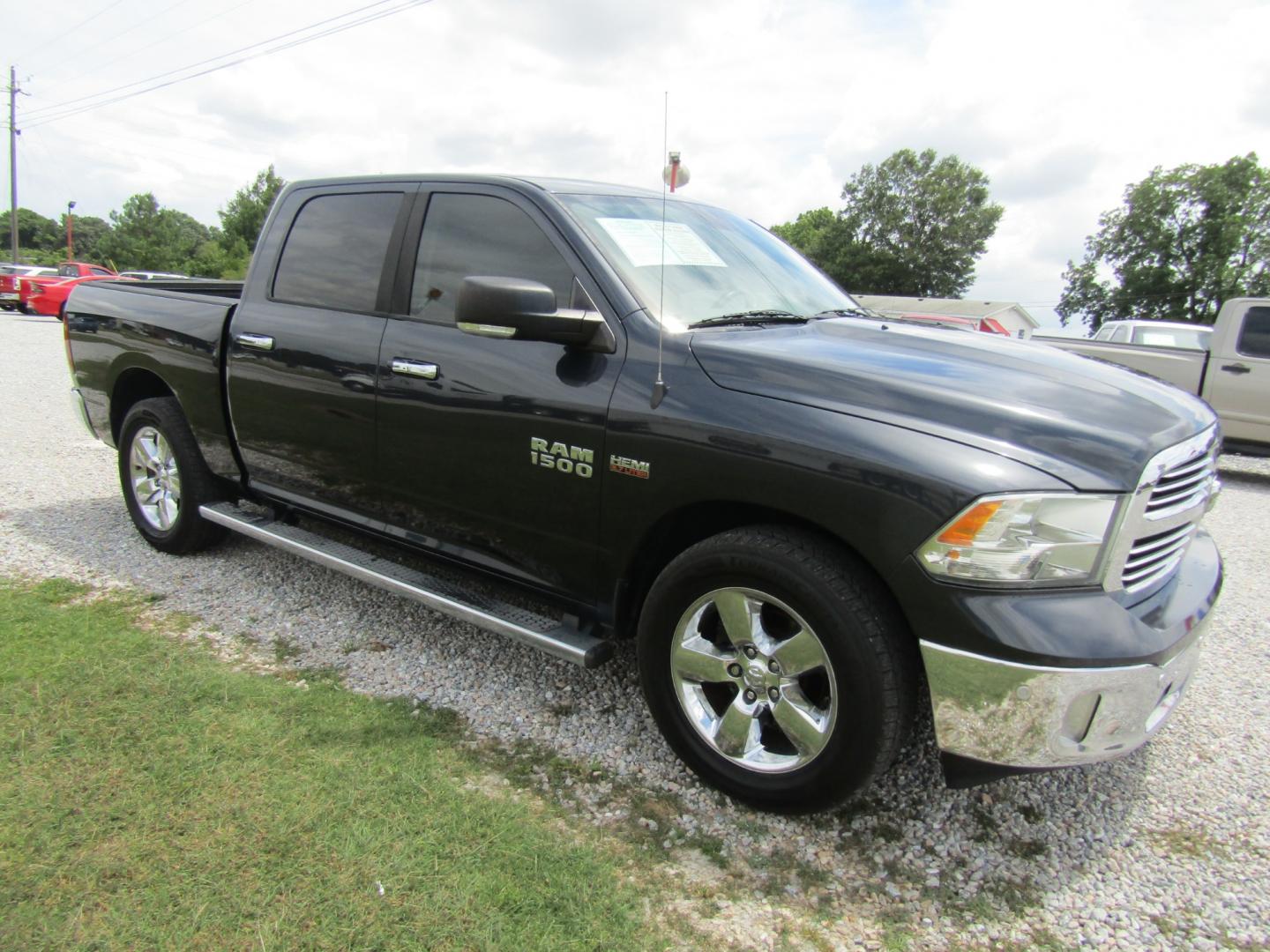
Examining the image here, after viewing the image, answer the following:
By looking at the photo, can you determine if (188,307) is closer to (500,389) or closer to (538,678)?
(500,389)

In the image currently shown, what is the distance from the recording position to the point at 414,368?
10.2ft

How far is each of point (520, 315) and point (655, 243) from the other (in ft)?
2.37

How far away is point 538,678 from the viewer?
3.32 meters

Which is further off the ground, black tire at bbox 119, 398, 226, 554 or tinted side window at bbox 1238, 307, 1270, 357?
tinted side window at bbox 1238, 307, 1270, 357

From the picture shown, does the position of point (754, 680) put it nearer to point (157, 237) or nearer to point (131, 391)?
point (131, 391)

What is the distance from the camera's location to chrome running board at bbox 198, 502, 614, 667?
108 inches

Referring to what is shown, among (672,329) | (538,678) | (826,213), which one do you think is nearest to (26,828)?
(538,678)

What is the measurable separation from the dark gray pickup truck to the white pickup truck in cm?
747

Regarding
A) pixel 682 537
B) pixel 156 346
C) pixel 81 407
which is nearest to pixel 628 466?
pixel 682 537

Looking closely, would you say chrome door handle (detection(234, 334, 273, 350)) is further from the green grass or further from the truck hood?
the truck hood

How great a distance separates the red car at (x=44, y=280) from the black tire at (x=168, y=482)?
72.0 feet

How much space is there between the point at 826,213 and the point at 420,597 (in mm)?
76852

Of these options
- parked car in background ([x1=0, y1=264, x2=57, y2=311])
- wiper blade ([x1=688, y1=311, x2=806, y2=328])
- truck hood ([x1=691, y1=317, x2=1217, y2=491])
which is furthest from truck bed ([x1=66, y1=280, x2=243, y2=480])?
parked car in background ([x1=0, y1=264, x2=57, y2=311])

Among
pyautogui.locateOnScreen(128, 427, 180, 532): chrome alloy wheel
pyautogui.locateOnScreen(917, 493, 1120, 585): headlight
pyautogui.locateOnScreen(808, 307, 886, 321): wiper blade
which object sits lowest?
pyautogui.locateOnScreen(128, 427, 180, 532): chrome alloy wheel
